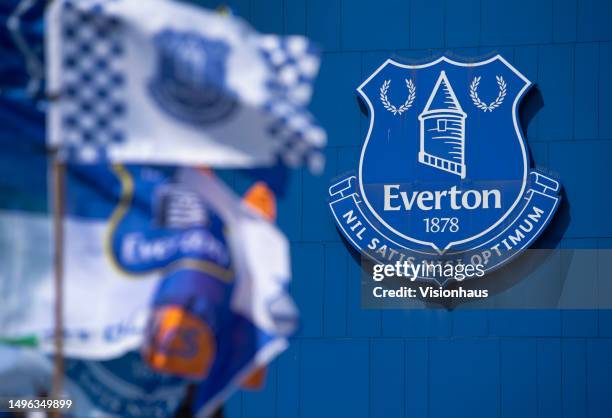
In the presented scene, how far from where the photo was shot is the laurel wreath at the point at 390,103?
1055 centimetres

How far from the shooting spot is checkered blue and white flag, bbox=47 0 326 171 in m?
5.58

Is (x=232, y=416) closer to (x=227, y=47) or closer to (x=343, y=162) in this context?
(x=343, y=162)

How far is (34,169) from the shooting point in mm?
6027

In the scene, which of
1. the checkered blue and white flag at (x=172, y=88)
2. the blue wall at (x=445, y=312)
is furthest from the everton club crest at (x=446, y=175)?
the checkered blue and white flag at (x=172, y=88)

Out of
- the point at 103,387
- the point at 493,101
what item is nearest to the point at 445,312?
the point at 493,101

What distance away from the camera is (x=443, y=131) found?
34.3ft

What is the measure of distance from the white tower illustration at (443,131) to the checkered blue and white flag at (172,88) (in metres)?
4.64

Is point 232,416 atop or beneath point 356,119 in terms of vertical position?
beneath

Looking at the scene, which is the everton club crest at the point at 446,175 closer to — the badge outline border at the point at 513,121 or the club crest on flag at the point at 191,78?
the badge outline border at the point at 513,121

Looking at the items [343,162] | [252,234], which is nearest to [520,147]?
[343,162]

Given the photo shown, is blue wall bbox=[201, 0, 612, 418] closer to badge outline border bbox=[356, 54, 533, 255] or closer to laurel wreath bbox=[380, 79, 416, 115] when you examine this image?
badge outline border bbox=[356, 54, 533, 255]

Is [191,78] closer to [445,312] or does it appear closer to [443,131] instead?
[443,131]

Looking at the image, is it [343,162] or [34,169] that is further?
[343,162]

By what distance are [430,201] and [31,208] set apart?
198 inches
